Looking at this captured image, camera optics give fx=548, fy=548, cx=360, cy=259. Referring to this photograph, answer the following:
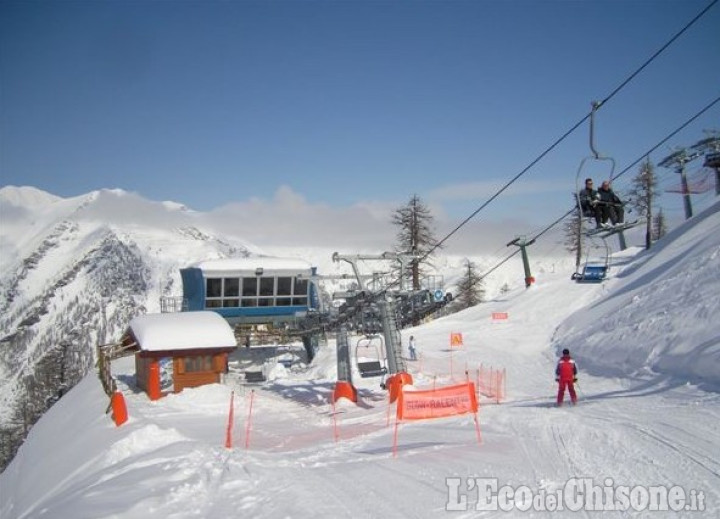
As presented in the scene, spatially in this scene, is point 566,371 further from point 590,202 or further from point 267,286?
point 267,286

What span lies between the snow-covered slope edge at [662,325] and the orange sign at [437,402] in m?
Result: 6.50

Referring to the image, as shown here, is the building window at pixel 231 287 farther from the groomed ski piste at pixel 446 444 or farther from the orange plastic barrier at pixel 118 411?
the orange plastic barrier at pixel 118 411

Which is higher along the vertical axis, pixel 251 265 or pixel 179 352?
pixel 251 265

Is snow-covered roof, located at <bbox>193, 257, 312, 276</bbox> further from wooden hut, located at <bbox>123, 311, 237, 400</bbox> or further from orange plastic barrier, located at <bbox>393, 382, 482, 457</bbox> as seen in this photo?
orange plastic barrier, located at <bbox>393, 382, 482, 457</bbox>

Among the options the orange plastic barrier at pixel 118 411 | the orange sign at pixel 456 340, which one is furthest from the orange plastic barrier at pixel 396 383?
the orange sign at pixel 456 340

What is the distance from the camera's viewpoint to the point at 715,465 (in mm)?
8398

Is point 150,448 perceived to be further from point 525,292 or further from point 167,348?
point 525,292

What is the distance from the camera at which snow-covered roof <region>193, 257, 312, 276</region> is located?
35.3 meters

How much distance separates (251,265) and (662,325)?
79.8 ft

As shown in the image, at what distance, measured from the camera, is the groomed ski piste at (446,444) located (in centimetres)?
788

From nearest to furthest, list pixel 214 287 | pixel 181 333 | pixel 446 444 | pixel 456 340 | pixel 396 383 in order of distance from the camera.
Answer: pixel 446 444 < pixel 396 383 < pixel 181 333 < pixel 456 340 < pixel 214 287

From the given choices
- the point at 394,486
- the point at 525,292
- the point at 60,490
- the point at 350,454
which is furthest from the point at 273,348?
the point at 394,486

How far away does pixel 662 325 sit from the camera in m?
20.0

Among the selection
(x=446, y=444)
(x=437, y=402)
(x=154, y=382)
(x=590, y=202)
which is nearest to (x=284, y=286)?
(x=154, y=382)
